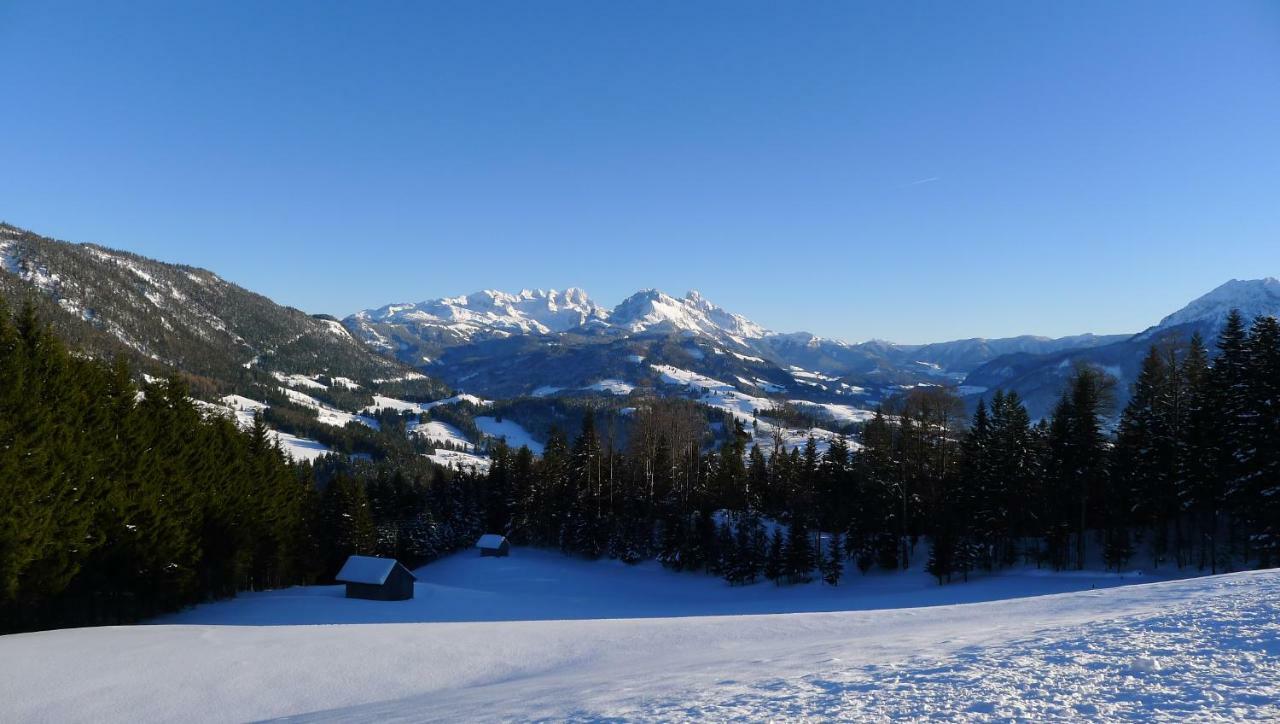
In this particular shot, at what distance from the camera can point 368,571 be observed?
4119cm

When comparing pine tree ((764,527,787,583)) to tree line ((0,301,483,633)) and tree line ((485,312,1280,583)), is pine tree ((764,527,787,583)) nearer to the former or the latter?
tree line ((485,312,1280,583))

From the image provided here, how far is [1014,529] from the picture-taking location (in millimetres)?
44375

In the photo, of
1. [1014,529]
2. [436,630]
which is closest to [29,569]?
[436,630]

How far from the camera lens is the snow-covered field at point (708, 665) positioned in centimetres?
948

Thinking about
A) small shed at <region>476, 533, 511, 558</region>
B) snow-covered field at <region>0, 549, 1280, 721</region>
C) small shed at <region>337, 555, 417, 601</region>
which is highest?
snow-covered field at <region>0, 549, 1280, 721</region>

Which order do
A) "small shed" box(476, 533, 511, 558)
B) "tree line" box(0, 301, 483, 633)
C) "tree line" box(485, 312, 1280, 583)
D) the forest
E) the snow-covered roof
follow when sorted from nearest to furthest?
"tree line" box(0, 301, 483, 633) < the forest < "tree line" box(485, 312, 1280, 583) < the snow-covered roof < "small shed" box(476, 533, 511, 558)

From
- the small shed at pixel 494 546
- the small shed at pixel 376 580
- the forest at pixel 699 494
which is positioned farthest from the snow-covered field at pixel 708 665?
the small shed at pixel 494 546

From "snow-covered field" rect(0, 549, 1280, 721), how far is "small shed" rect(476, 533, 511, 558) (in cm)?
3351

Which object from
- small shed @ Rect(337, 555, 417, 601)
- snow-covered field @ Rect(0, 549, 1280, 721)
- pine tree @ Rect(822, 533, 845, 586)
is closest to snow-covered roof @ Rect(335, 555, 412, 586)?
small shed @ Rect(337, 555, 417, 601)

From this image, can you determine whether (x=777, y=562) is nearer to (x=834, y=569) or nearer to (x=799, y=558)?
(x=799, y=558)

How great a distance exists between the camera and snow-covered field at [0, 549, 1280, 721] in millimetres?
9484

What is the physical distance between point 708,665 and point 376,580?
108 ft

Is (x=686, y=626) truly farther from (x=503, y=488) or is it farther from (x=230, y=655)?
(x=503, y=488)

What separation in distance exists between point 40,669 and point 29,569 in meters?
8.23
